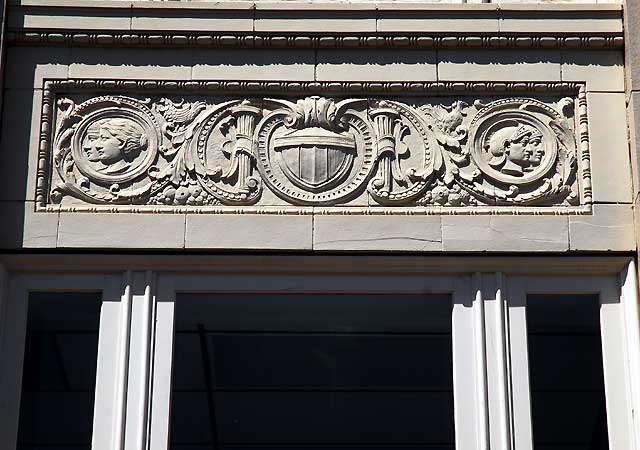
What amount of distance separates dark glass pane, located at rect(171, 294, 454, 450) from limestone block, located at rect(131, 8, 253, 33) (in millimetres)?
2095

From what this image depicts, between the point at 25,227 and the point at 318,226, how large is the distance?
2121 mm

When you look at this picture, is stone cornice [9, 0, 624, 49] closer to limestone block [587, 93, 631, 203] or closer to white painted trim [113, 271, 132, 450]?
limestone block [587, 93, 631, 203]

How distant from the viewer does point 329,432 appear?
29.0ft

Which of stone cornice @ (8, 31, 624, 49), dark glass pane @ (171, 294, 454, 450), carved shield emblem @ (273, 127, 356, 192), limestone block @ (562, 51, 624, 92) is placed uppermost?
stone cornice @ (8, 31, 624, 49)

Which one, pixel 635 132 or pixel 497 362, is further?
pixel 635 132

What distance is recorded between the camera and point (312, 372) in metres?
9.02

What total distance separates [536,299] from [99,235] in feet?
10.5

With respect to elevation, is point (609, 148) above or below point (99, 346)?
above

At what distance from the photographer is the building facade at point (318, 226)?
8914 millimetres

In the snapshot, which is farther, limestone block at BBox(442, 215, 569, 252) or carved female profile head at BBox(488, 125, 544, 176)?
carved female profile head at BBox(488, 125, 544, 176)

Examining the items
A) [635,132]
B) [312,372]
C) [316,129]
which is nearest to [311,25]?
[316,129]

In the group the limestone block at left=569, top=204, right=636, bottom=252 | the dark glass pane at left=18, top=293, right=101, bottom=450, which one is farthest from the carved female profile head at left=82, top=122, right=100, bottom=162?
the limestone block at left=569, top=204, right=636, bottom=252

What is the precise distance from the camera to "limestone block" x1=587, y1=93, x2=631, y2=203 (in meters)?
9.44

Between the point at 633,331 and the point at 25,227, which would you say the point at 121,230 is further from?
the point at 633,331
